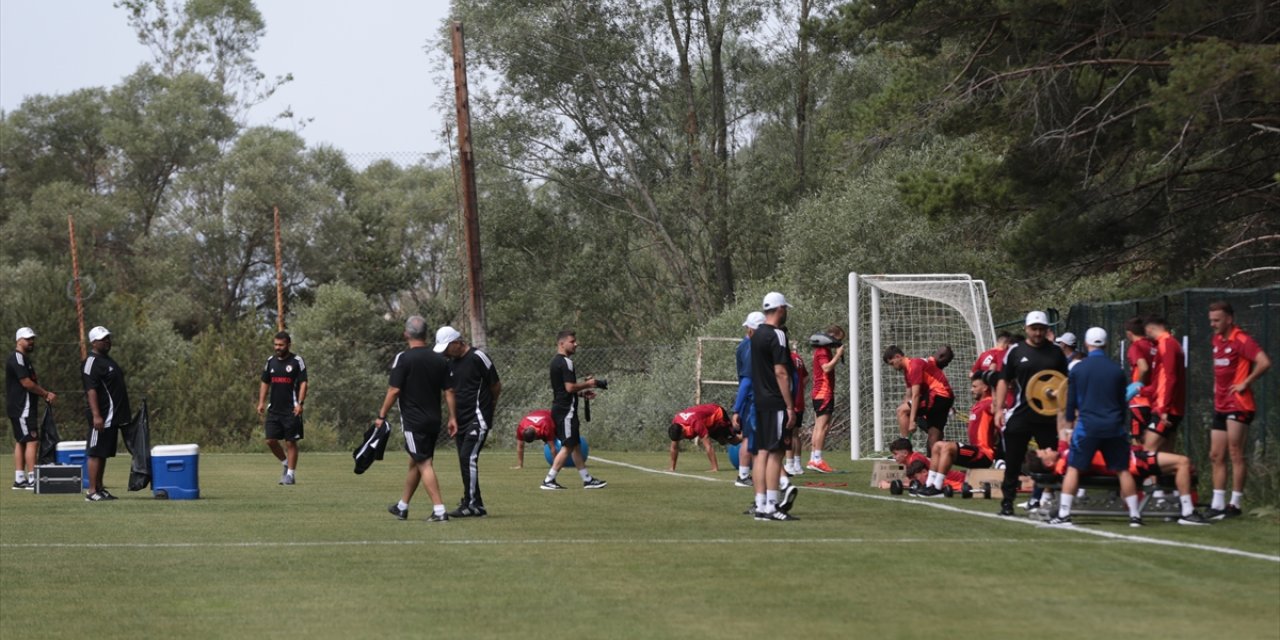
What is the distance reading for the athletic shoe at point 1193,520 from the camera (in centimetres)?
1428

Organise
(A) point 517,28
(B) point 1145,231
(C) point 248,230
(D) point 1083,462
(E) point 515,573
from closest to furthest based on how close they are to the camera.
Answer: (E) point 515,573 < (D) point 1083,462 < (B) point 1145,231 < (A) point 517,28 < (C) point 248,230

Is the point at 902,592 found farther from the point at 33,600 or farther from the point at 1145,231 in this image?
the point at 1145,231

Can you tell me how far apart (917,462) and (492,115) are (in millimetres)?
32224

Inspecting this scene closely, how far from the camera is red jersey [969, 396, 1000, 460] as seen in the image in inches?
720

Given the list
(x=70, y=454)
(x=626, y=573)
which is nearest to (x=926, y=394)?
(x=626, y=573)

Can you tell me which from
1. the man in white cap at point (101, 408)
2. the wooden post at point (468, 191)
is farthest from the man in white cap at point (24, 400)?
the wooden post at point (468, 191)

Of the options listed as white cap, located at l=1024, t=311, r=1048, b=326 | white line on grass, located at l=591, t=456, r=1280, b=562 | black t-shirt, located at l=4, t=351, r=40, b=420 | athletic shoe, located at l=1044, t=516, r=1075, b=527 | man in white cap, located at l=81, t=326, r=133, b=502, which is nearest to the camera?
white line on grass, located at l=591, t=456, r=1280, b=562

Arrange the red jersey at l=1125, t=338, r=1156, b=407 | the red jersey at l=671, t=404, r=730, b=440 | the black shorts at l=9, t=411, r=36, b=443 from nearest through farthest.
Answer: the red jersey at l=1125, t=338, r=1156, b=407 → the black shorts at l=9, t=411, r=36, b=443 → the red jersey at l=671, t=404, r=730, b=440

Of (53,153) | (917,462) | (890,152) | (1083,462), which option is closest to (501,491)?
(917,462)

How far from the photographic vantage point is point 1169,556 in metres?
11.7

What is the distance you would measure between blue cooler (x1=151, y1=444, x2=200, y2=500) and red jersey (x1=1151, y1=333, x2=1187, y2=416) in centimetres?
1052

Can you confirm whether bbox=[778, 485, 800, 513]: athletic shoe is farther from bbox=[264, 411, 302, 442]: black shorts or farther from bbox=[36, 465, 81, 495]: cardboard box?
bbox=[36, 465, 81, 495]: cardboard box

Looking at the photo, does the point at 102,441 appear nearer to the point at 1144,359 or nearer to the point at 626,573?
the point at 626,573

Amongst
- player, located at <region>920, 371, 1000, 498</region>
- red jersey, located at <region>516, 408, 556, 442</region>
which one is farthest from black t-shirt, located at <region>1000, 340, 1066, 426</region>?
red jersey, located at <region>516, 408, 556, 442</region>
